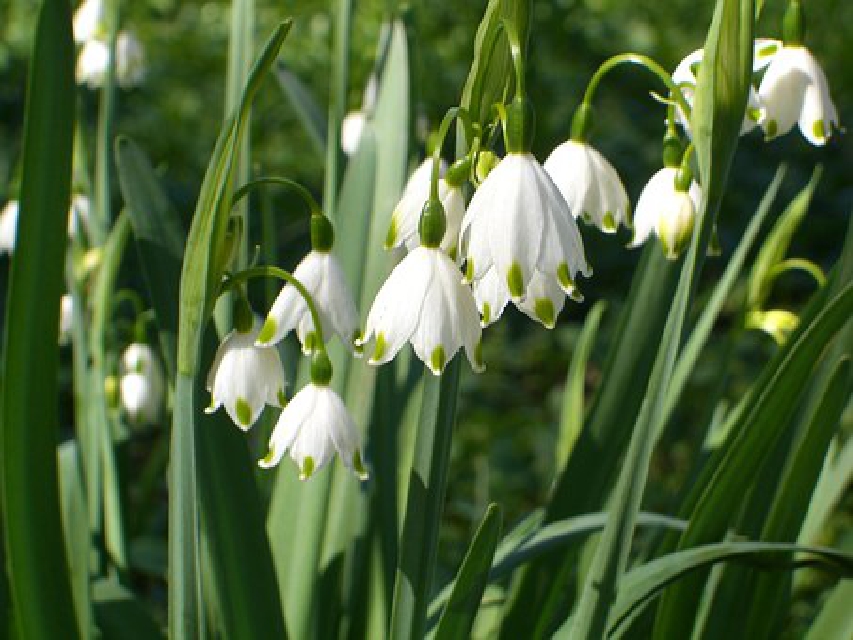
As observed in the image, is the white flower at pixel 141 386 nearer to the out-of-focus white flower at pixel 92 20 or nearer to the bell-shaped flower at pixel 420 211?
the out-of-focus white flower at pixel 92 20

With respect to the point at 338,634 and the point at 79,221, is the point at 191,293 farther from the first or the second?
the point at 79,221

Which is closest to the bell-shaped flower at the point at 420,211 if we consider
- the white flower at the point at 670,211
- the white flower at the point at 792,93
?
the white flower at the point at 670,211

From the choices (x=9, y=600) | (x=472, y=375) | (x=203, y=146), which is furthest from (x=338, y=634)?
(x=203, y=146)

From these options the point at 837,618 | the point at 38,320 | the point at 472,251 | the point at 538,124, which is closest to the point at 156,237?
the point at 38,320

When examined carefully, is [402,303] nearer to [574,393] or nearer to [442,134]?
[442,134]

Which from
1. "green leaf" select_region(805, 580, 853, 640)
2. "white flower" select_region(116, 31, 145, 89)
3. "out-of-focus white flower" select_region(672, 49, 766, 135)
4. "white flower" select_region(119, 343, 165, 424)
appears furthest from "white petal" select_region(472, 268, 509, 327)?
"white flower" select_region(116, 31, 145, 89)
